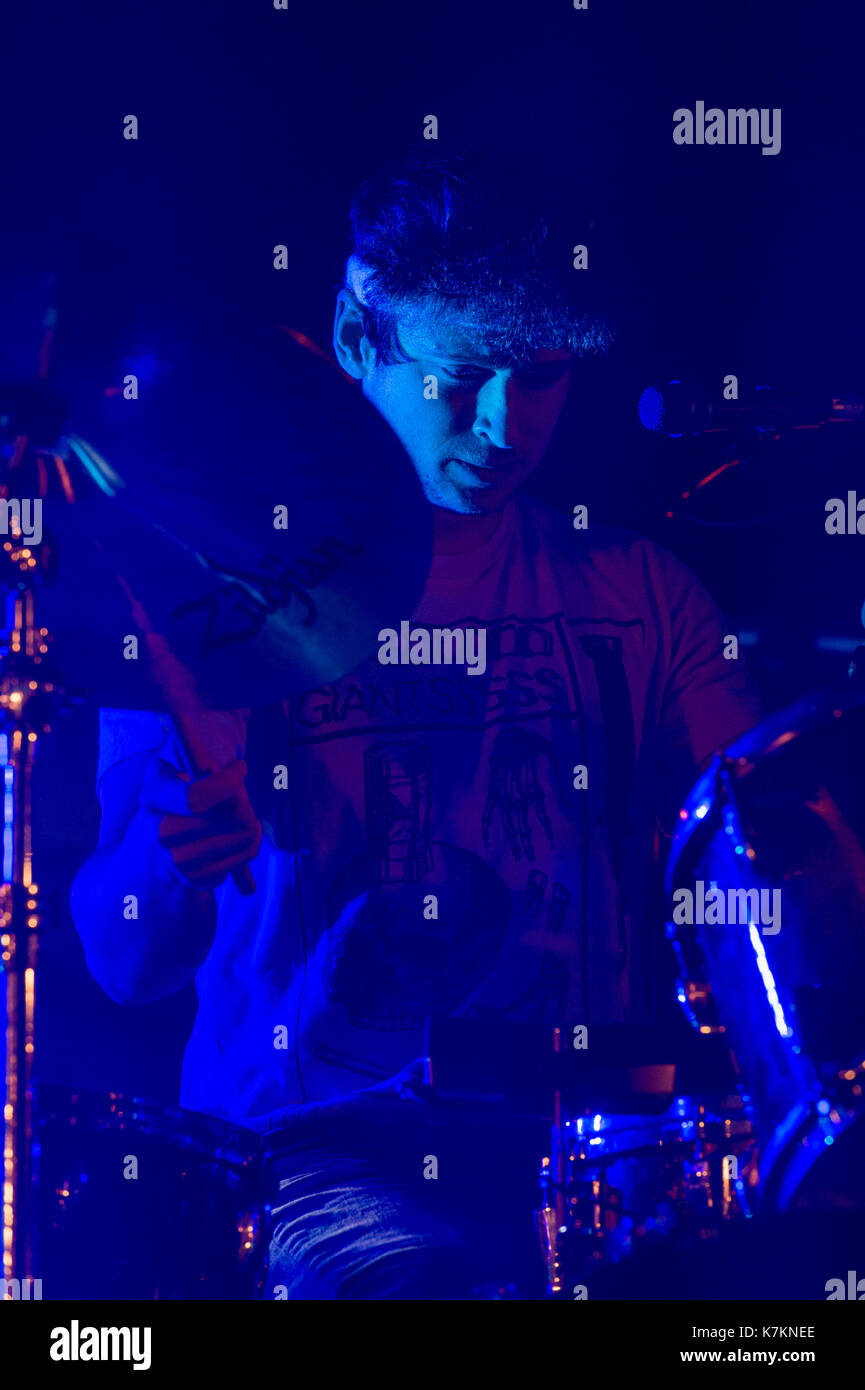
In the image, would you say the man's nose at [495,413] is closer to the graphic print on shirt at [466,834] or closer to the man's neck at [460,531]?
the man's neck at [460,531]

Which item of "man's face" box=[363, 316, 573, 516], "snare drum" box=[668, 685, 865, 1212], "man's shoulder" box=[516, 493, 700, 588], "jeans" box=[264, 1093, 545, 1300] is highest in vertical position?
"man's face" box=[363, 316, 573, 516]

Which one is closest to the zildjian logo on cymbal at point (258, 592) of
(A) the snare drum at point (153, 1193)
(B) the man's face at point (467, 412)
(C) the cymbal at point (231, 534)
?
(C) the cymbal at point (231, 534)

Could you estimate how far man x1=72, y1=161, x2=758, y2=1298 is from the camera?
230cm

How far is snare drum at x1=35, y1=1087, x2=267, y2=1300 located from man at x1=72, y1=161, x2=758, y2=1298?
194mm

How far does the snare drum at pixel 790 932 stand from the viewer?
205 centimetres

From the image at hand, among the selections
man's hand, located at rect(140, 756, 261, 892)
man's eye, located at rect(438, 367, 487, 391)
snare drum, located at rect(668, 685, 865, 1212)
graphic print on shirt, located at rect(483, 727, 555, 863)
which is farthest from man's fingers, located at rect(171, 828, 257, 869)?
man's eye, located at rect(438, 367, 487, 391)

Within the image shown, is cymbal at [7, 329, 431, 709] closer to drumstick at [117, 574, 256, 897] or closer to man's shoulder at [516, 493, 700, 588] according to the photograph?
drumstick at [117, 574, 256, 897]

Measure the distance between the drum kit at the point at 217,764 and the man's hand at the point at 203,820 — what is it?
0.06 m

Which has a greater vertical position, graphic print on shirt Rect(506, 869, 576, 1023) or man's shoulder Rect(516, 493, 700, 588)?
man's shoulder Rect(516, 493, 700, 588)

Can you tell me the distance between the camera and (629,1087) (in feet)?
7.22

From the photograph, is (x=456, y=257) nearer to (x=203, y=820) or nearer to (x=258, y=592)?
(x=258, y=592)

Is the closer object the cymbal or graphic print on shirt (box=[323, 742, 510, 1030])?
the cymbal
